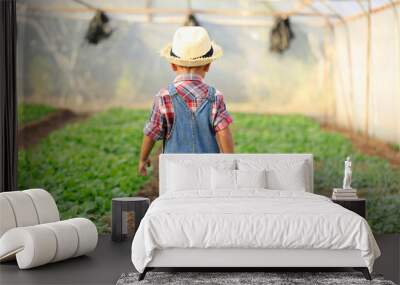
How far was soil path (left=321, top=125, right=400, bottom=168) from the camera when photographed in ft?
27.5

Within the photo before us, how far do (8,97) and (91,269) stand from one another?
2.58 metres

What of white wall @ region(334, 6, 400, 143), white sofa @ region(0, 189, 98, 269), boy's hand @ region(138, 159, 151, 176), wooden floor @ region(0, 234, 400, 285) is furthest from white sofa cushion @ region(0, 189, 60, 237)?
white wall @ region(334, 6, 400, 143)

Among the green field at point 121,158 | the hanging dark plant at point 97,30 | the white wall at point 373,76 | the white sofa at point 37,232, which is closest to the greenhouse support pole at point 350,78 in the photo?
the white wall at point 373,76

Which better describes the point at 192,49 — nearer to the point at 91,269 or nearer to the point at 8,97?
the point at 8,97

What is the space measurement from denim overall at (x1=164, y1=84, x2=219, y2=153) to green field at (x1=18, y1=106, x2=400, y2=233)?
1177 mm

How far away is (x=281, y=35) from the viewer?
8.57 metres

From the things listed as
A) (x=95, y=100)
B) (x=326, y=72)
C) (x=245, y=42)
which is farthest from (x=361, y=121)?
(x=95, y=100)

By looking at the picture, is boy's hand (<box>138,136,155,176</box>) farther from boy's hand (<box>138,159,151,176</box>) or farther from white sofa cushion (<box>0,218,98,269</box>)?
white sofa cushion (<box>0,218,98,269</box>)

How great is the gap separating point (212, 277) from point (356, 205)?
2.08 metres

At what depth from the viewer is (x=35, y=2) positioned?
28.1 ft

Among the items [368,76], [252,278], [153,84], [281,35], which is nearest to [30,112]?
[153,84]

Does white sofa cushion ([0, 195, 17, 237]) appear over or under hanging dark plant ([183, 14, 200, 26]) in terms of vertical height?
under

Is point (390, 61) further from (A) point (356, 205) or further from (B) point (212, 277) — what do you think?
(B) point (212, 277)

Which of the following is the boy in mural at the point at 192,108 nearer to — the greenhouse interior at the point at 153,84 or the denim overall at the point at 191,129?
the denim overall at the point at 191,129
